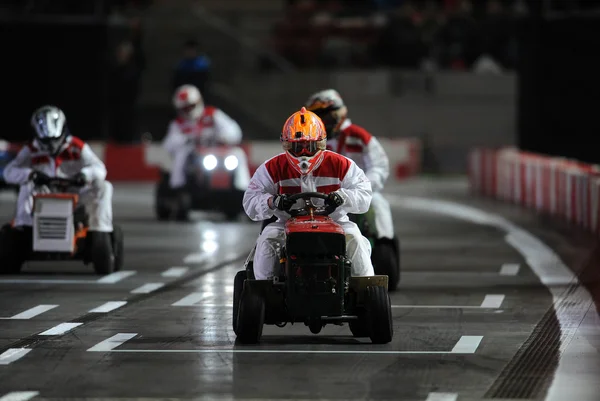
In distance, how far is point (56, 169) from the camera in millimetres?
18750

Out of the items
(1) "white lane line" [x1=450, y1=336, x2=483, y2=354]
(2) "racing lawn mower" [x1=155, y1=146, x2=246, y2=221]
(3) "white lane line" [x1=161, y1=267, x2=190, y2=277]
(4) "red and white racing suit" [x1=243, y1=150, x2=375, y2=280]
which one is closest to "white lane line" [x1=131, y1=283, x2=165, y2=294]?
(3) "white lane line" [x1=161, y1=267, x2=190, y2=277]

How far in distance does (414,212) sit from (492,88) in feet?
40.3

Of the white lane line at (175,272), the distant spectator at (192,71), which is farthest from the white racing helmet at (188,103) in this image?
the white lane line at (175,272)

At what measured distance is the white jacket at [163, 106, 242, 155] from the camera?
27484mm

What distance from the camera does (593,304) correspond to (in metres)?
15.6

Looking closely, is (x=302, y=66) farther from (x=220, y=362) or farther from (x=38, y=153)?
(x=220, y=362)

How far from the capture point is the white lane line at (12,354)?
11.9 metres

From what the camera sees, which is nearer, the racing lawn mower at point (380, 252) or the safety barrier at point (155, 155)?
the racing lawn mower at point (380, 252)

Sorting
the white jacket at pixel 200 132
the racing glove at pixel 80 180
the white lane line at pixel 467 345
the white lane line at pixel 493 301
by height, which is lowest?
the white lane line at pixel 493 301

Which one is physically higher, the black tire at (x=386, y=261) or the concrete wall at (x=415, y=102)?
the concrete wall at (x=415, y=102)

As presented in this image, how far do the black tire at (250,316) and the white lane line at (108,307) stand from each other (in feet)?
8.71

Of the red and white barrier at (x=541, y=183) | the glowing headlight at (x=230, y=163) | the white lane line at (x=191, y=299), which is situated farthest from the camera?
the glowing headlight at (x=230, y=163)

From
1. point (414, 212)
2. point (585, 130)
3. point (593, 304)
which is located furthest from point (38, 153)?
point (585, 130)

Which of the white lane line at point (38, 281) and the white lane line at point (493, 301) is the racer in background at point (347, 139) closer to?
the white lane line at point (493, 301)
